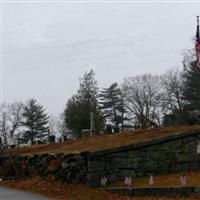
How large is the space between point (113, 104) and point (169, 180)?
239 feet

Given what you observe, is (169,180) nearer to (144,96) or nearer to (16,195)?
(16,195)

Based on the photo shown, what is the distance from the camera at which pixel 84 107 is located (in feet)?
159

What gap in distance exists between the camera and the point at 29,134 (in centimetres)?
8262

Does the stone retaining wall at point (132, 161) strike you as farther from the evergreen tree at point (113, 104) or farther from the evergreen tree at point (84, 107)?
the evergreen tree at point (113, 104)

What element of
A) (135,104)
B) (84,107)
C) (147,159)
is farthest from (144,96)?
(147,159)

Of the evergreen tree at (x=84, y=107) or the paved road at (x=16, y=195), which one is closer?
the paved road at (x=16, y=195)

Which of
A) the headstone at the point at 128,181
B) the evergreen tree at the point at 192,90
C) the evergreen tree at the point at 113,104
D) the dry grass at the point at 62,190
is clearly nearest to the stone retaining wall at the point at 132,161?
the dry grass at the point at 62,190

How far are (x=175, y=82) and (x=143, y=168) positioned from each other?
6071 centimetres

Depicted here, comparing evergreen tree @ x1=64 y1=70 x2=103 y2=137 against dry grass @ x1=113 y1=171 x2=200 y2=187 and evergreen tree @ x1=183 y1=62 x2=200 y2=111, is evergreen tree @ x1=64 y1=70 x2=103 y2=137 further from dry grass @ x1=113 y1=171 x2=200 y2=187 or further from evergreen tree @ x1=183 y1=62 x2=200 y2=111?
dry grass @ x1=113 y1=171 x2=200 y2=187

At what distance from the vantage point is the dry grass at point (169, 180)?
14536 millimetres

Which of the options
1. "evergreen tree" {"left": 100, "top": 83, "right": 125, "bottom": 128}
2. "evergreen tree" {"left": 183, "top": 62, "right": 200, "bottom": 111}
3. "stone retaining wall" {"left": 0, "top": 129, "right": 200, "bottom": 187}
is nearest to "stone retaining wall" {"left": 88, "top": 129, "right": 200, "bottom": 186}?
"stone retaining wall" {"left": 0, "top": 129, "right": 200, "bottom": 187}

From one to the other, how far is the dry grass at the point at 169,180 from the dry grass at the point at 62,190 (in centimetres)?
107

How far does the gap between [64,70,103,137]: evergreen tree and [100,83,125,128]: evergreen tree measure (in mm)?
33212

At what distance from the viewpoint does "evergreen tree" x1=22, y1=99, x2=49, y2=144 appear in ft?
272
